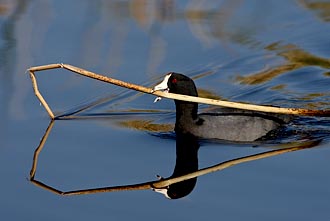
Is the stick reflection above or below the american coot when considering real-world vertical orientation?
below

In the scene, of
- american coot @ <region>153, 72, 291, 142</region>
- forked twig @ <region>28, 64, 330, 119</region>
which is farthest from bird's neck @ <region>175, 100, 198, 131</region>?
forked twig @ <region>28, 64, 330, 119</region>

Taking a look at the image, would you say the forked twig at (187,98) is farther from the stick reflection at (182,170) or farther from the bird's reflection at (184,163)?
the bird's reflection at (184,163)

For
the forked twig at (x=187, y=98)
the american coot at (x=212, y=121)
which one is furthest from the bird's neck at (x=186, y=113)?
the forked twig at (x=187, y=98)

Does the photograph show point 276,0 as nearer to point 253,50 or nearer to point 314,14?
point 314,14

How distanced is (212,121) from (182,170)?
0.93 meters

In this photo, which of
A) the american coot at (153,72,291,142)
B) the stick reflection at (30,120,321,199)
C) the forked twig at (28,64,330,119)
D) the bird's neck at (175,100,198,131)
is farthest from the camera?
the bird's neck at (175,100,198,131)

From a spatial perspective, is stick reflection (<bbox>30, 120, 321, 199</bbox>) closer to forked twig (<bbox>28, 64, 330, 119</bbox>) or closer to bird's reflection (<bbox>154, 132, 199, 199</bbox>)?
bird's reflection (<bbox>154, 132, 199, 199</bbox>)

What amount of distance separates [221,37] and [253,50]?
388mm

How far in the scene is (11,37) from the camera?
9.09m

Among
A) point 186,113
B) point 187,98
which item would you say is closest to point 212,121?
point 186,113

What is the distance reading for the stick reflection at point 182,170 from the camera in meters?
6.11

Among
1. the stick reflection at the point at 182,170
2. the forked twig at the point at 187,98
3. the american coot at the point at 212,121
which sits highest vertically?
the american coot at the point at 212,121

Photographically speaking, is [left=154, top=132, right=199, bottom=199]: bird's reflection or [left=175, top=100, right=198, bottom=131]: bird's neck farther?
[left=175, top=100, right=198, bottom=131]: bird's neck

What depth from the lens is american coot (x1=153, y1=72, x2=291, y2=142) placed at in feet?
24.0
